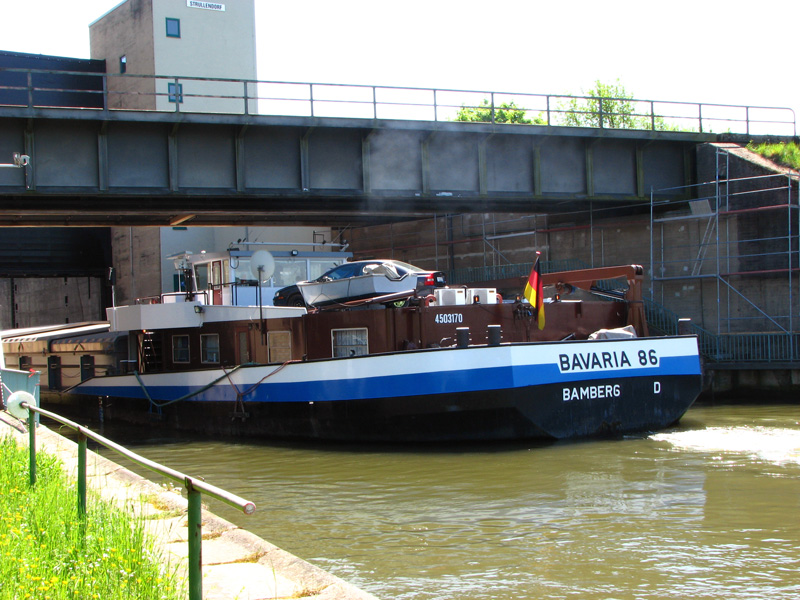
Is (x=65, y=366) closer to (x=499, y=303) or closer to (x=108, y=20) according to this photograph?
(x=499, y=303)

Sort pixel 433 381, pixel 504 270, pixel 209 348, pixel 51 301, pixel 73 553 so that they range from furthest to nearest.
→ 1. pixel 51 301
2. pixel 504 270
3. pixel 209 348
4. pixel 433 381
5. pixel 73 553

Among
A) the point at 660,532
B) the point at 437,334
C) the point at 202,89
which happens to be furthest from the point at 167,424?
the point at 202,89

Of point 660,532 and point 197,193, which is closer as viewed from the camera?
point 660,532

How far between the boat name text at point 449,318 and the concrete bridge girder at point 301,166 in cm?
802

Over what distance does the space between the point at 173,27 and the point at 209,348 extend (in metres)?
28.7

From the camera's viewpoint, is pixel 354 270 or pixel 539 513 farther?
pixel 354 270

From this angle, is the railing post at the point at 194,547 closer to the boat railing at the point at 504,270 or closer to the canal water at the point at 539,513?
the canal water at the point at 539,513

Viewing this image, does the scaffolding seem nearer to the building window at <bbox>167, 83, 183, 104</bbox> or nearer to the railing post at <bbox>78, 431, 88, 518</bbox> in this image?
the building window at <bbox>167, 83, 183, 104</bbox>

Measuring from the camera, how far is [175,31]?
4184 cm

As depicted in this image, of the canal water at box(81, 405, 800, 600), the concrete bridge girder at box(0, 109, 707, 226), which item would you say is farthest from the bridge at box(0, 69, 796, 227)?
the canal water at box(81, 405, 800, 600)

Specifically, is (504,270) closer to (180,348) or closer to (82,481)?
(180,348)

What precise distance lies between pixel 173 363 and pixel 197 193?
4209 millimetres

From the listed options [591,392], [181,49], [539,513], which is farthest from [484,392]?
[181,49]

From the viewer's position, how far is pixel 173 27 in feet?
137
